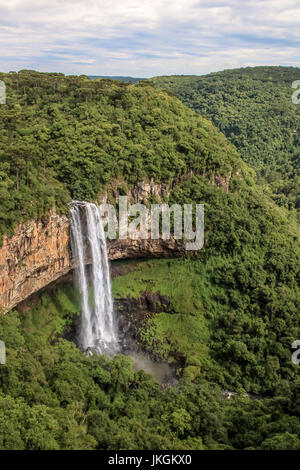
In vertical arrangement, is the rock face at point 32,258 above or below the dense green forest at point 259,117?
below

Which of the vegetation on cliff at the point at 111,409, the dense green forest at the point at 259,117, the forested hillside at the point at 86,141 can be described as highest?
the dense green forest at the point at 259,117

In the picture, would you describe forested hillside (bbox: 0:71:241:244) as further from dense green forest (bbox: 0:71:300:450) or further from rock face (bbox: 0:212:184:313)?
rock face (bbox: 0:212:184:313)

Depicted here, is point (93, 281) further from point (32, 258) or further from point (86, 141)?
point (86, 141)

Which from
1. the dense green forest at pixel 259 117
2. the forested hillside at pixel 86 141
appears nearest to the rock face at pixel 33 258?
the forested hillside at pixel 86 141

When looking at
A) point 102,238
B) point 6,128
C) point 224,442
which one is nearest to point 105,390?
point 224,442

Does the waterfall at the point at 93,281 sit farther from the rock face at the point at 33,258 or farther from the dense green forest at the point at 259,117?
the dense green forest at the point at 259,117

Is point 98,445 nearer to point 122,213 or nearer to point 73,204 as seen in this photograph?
point 73,204
